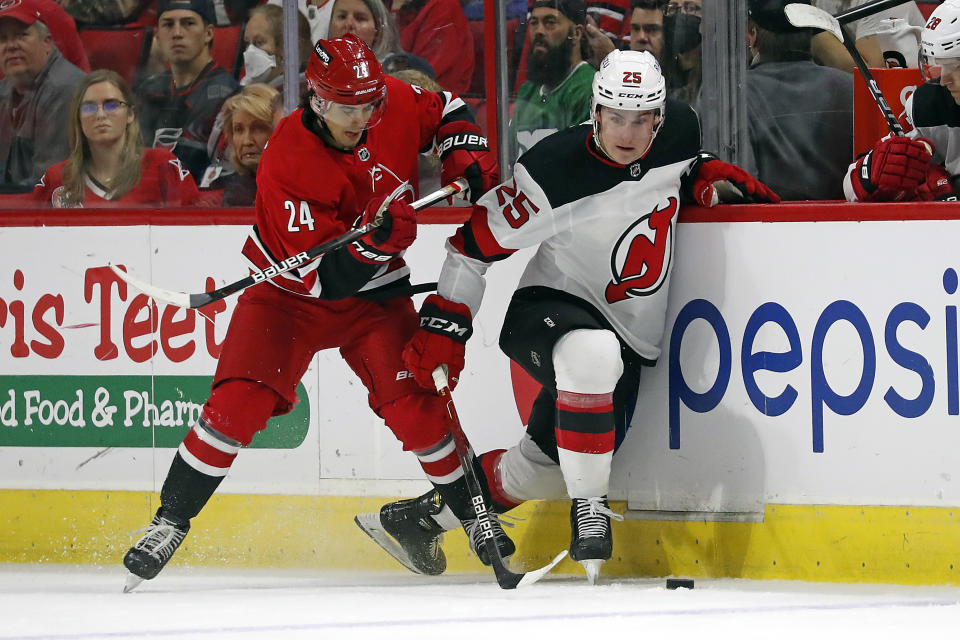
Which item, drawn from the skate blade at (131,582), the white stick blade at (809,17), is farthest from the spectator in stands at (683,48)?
the skate blade at (131,582)

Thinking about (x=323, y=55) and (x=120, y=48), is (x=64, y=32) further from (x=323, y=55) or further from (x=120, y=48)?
(x=323, y=55)

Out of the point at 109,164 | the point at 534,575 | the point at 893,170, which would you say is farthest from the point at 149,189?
the point at 893,170

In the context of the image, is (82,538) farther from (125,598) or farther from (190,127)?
(190,127)

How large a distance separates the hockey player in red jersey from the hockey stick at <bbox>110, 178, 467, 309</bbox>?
2cm

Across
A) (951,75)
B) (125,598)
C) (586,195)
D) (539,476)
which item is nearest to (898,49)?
(951,75)

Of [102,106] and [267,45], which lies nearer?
[267,45]

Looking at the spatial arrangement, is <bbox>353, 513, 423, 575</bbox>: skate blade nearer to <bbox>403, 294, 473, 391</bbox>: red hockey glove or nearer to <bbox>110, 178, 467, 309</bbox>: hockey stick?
<bbox>403, 294, 473, 391</bbox>: red hockey glove

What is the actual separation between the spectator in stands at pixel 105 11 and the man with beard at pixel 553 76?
114 cm

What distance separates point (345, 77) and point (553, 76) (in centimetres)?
90

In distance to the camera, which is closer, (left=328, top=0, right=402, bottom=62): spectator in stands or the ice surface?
the ice surface

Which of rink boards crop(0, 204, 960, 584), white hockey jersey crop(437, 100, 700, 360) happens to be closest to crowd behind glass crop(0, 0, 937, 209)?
rink boards crop(0, 204, 960, 584)

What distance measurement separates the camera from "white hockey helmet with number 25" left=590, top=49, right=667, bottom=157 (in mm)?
2984

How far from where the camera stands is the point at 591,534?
3.06 meters

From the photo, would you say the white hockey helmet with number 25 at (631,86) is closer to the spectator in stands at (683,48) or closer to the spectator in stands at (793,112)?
the spectator in stands at (683,48)
